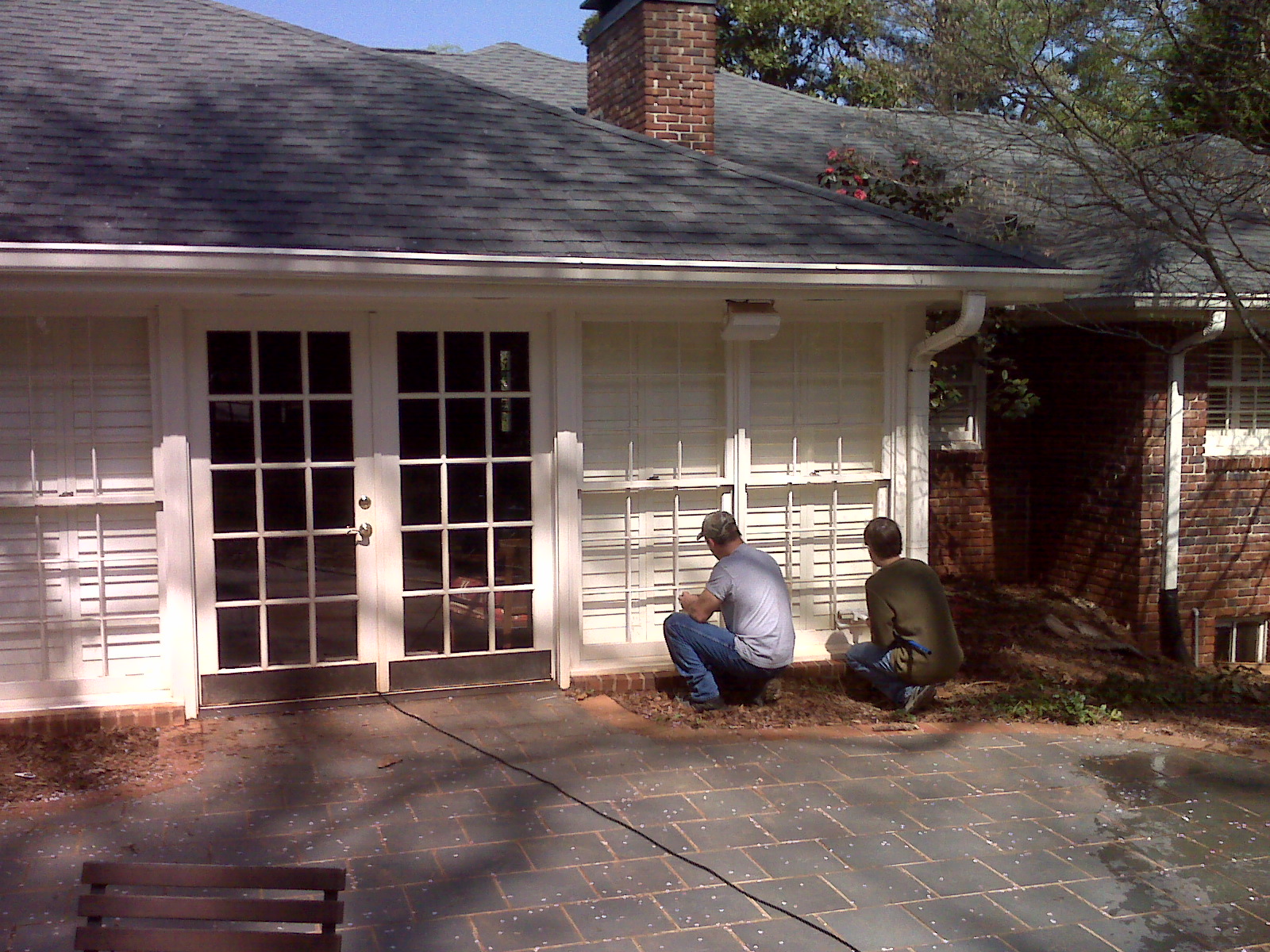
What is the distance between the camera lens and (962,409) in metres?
11.2

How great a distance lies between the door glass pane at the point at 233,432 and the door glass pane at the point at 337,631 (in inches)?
37.8

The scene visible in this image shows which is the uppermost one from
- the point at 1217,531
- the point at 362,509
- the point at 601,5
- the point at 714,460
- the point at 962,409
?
the point at 601,5

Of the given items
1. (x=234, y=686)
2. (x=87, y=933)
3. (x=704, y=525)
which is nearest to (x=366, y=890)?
(x=87, y=933)

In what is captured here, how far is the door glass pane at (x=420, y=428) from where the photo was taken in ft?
23.2

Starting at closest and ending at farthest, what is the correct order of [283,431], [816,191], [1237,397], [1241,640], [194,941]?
[194,941]
[283,431]
[816,191]
[1237,397]
[1241,640]

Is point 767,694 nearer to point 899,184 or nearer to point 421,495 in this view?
point 421,495

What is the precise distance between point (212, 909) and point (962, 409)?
921 centimetres

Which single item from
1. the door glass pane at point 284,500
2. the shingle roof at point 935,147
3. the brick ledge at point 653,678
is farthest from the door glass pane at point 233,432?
the shingle roof at point 935,147

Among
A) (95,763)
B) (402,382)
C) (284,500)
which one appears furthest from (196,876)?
(402,382)

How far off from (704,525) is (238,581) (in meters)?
2.62

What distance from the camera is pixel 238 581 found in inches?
271

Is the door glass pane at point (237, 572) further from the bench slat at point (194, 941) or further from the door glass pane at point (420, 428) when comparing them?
the bench slat at point (194, 941)

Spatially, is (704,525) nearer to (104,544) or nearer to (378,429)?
(378,429)

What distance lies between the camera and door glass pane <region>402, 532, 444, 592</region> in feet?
23.4
